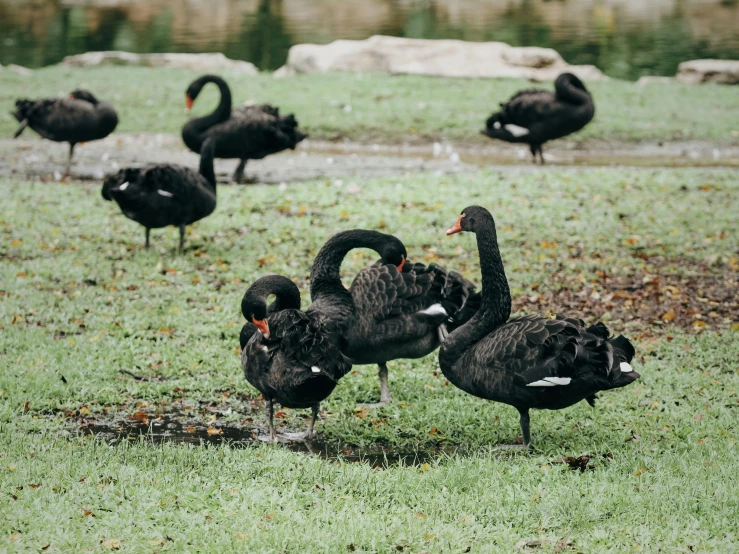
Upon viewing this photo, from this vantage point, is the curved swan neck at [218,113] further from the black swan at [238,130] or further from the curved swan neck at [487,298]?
the curved swan neck at [487,298]

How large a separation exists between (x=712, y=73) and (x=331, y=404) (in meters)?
19.0

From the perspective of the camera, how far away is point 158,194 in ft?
29.0

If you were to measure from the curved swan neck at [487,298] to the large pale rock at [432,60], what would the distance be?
54.8 ft

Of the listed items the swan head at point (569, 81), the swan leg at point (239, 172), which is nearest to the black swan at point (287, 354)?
the swan leg at point (239, 172)

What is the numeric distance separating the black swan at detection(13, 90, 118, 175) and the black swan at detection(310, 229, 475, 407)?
779 centimetres

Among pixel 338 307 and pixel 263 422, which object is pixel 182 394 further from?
pixel 338 307

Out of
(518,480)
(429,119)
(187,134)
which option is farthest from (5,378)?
(429,119)

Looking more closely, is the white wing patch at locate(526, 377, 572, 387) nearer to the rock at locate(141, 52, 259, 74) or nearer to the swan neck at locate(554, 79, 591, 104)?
the swan neck at locate(554, 79, 591, 104)

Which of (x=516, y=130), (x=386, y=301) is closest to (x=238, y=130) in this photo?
(x=516, y=130)

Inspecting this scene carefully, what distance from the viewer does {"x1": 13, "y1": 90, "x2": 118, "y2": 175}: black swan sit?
1284cm

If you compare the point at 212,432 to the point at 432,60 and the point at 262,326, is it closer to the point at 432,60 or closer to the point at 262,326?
the point at 262,326

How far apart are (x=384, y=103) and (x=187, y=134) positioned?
6.65m

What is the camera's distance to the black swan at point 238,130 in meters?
12.6

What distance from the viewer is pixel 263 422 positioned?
607cm
